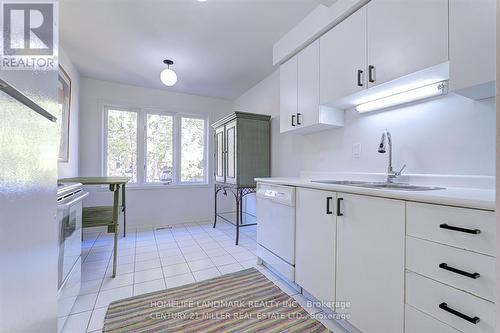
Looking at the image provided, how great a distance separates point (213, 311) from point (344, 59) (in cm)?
209

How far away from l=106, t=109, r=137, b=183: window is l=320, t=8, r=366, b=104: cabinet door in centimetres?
314

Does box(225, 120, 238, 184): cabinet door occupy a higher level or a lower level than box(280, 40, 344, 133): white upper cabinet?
lower

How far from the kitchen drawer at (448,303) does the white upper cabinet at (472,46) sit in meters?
0.90

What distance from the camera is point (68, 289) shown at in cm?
141

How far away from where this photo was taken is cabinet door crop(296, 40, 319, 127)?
2.00 m

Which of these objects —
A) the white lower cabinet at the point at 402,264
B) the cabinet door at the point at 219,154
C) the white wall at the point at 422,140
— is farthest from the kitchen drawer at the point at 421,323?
the cabinet door at the point at 219,154

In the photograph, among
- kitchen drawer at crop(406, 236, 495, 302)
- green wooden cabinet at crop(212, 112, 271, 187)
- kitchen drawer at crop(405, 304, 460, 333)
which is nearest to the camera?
kitchen drawer at crop(406, 236, 495, 302)

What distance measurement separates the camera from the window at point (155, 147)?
3.60 m

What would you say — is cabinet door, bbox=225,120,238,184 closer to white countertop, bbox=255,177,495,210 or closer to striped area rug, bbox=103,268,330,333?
striped area rug, bbox=103,268,330,333

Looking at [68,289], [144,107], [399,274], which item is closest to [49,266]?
[68,289]

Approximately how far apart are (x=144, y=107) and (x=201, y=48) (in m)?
1.79

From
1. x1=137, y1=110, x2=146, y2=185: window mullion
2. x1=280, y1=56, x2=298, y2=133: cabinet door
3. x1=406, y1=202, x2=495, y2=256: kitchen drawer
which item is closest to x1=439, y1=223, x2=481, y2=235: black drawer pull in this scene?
x1=406, y1=202, x2=495, y2=256: kitchen drawer

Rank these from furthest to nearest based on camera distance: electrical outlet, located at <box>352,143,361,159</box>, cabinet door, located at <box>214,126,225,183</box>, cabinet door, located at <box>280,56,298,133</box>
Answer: cabinet door, located at <box>214,126,225,183</box> < cabinet door, located at <box>280,56,298,133</box> < electrical outlet, located at <box>352,143,361,159</box>

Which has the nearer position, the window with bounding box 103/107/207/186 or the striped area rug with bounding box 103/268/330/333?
the striped area rug with bounding box 103/268/330/333
